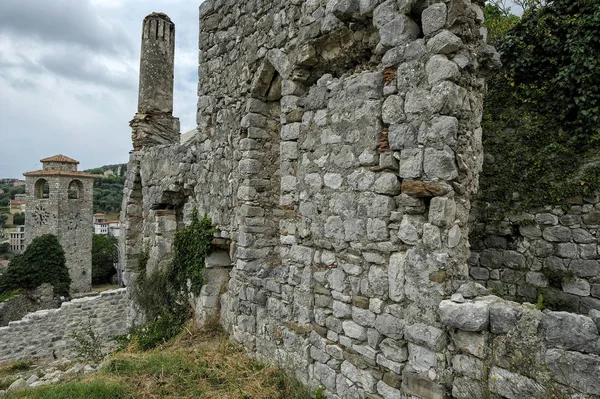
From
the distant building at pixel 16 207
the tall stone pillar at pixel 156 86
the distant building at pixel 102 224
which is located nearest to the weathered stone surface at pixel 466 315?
the tall stone pillar at pixel 156 86

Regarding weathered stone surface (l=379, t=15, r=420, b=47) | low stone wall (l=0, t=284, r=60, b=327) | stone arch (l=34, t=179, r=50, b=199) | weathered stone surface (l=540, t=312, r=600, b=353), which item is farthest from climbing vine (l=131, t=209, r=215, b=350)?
stone arch (l=34, t=179, r=50, b=199)

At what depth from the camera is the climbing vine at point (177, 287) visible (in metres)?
5.93

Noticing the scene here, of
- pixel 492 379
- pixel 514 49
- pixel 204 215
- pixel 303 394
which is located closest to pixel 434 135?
pixel 492 379

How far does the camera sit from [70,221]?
98.7ft

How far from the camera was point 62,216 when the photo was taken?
97.8ft

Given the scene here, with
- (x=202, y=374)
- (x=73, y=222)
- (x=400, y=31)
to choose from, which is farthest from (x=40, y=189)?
(x=400, y=31)

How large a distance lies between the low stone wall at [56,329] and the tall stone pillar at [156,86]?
4.51 m

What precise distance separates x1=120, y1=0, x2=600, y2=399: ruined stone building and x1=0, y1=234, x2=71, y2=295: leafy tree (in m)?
24.0

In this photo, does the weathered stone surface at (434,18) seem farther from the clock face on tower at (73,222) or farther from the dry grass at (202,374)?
the clock face on tower at (73,222)

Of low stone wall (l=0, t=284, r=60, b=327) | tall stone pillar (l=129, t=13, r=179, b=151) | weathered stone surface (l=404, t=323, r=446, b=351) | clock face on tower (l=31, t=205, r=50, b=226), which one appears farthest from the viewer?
clock face on tower (l=31, t=205, r=50, b=226)

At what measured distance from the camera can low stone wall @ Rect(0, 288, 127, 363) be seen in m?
9.48

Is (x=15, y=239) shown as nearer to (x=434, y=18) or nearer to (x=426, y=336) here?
(x=426, y=336)

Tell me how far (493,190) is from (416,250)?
10.3 feet

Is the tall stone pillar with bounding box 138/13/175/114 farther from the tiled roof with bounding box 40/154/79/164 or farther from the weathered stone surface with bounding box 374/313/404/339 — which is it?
the tiled roof with bounding box 40/154/79/164
